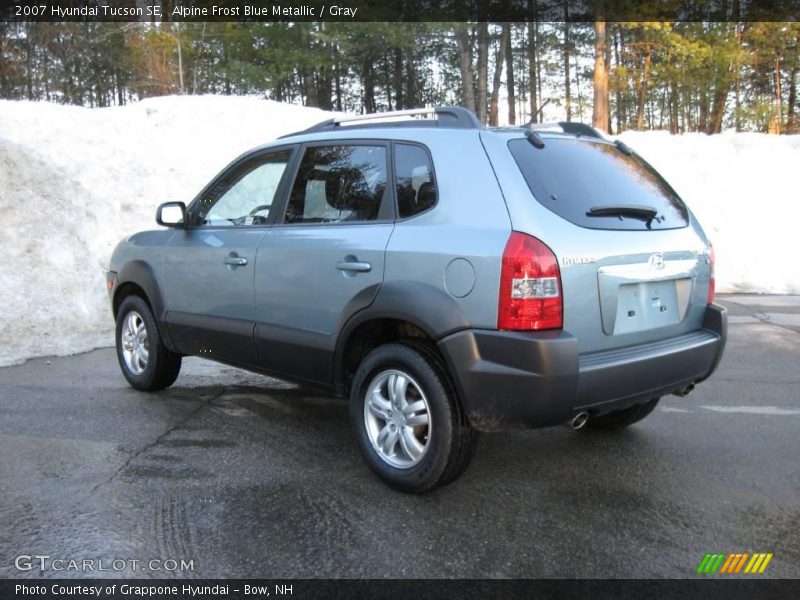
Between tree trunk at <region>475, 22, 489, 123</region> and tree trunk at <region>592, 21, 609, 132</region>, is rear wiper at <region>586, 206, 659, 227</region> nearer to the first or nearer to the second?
tree trunk at <region>592, 21, 609, 132</region>

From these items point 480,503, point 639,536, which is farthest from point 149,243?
point 639,536

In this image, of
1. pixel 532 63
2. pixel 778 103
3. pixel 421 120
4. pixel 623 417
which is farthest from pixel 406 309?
pixel 532 63

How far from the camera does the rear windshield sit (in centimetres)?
329

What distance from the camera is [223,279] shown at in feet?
14.7

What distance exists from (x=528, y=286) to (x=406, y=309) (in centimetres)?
61

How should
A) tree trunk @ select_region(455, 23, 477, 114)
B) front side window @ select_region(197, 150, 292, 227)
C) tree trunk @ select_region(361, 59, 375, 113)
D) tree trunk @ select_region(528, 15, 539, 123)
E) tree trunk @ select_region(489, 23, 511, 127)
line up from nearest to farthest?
front side window @ select_region(197, 150, 292, 227) < tree trunk @ select_region(455, 23, 477, 114) < tree trunk @ select_region(489, 23, 511, 127) < tree trunk @ select_region(528, 15, 539, 123) < tree trunk @ select_region(361, 59, 375, 113)

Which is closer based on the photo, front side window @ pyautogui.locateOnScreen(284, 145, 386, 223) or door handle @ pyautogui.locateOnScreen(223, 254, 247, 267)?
front side window @ pyautogui.locateOnScreen(284, 145, 386, 223)

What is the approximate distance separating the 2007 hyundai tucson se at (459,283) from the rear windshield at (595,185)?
0.01 metres

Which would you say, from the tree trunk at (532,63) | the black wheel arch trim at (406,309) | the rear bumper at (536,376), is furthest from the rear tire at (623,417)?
the tree trunk at (532,63)

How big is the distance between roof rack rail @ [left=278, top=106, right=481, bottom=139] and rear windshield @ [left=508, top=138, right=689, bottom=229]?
336mm

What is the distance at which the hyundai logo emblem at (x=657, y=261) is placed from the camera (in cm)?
341

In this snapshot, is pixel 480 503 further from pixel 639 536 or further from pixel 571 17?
pixel 571 17

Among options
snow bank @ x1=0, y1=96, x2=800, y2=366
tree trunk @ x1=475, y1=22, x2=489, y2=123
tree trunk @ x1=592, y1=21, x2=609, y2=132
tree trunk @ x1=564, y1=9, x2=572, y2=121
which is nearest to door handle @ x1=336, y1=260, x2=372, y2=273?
snow bank @ x1=0, y1=96, x2=800, y2=366

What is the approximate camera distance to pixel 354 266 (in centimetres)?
359
